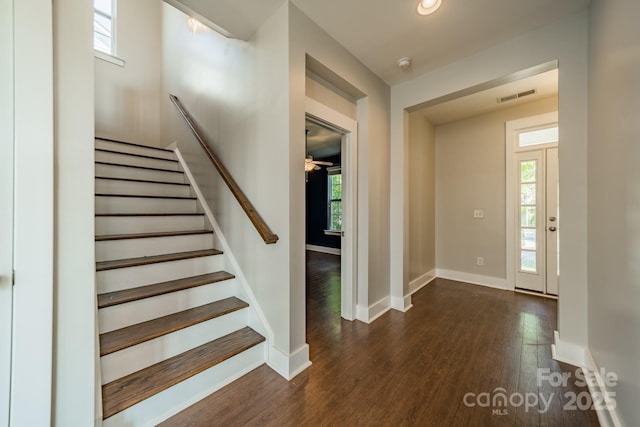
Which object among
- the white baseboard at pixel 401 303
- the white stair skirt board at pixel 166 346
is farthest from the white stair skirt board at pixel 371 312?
the white stair skirt board at pixel 166 346

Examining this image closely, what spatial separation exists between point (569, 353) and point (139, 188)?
4229mm

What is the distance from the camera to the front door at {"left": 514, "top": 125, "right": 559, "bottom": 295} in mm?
3139

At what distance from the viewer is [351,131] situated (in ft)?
8.09

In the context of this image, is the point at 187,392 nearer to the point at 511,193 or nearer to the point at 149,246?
the point at 149,246

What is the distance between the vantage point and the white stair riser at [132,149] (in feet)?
9.90

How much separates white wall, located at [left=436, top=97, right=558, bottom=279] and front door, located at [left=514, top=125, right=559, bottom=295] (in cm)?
18

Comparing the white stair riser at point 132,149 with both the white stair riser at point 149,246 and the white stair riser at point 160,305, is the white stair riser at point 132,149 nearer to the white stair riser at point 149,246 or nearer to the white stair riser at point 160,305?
the white stair riser at point 149,246

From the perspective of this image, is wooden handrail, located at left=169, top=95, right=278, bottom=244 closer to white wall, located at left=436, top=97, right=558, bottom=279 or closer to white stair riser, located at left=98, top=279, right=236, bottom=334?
white stair riser, located at left=98, top=279, right=236, bottom=334

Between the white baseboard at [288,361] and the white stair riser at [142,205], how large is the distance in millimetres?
1900
